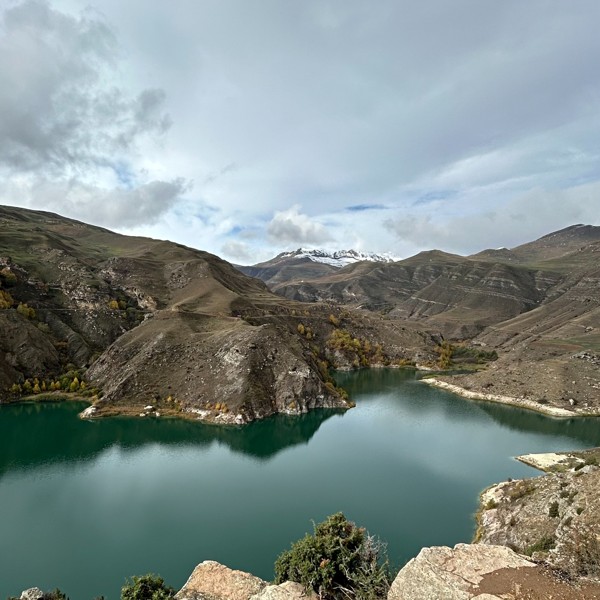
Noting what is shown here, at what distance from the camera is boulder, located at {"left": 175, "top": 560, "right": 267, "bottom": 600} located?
22.8m

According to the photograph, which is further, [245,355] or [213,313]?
[213,313]

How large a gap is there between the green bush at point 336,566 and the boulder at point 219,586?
264cm

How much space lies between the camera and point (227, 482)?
54.9 m

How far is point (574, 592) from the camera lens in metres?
16.2

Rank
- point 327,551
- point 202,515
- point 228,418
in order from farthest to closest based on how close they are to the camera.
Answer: point 228,418 < point 202,515 < point 327,551

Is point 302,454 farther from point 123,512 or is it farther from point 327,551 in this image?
point 327,551

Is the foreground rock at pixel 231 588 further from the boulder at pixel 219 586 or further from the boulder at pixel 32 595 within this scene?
the boulder at pixel 32 595

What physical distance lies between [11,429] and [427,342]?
131 meters

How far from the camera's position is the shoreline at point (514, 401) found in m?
86.8

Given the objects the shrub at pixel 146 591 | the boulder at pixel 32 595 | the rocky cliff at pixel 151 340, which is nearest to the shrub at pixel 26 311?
the rocky cliff at pixel 151 340

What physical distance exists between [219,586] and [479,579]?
14.5 metres

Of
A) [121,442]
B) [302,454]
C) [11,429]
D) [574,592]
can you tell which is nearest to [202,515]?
[302,454]

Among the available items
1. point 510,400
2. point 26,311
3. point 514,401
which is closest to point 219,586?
point 514,401

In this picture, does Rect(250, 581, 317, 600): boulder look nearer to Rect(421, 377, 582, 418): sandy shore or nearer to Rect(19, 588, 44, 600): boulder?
Rect(19, 588, 44, 600): boulder
